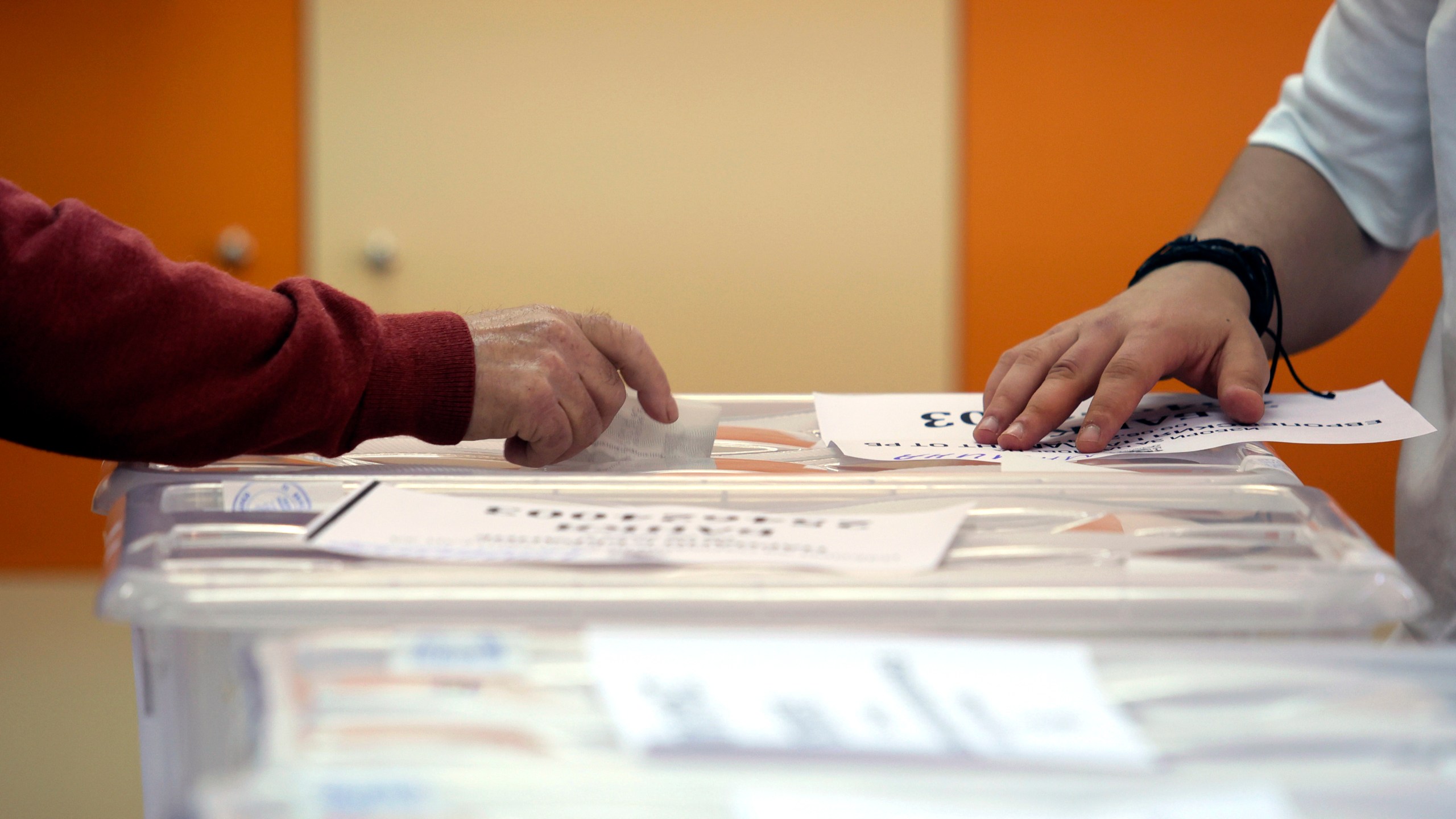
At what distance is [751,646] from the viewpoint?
284 millimetres

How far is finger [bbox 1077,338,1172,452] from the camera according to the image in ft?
1.93

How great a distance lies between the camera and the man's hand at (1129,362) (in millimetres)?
602

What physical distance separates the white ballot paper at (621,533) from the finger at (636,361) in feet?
0.68

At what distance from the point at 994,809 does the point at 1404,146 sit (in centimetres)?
77

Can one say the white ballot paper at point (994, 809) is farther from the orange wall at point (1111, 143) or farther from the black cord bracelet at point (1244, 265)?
the orange wall at point (1111, 143)

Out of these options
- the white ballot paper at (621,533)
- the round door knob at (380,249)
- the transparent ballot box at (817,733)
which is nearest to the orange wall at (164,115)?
the round door knob at (380,249)

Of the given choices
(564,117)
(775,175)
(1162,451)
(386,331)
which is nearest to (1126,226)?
(775,175)

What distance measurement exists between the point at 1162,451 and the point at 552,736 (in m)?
0.41

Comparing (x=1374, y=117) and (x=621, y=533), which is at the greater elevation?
(x=1374, y=117)

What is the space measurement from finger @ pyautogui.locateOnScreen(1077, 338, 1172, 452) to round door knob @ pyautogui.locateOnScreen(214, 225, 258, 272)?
1.95m

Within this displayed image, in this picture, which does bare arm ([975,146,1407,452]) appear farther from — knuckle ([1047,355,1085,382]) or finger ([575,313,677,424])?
finger ([575,313,677,424])

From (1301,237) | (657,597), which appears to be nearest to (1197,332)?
(1301,237)

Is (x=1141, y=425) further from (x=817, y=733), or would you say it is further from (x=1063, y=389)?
(x=817, y=733)

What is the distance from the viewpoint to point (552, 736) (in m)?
0.26
